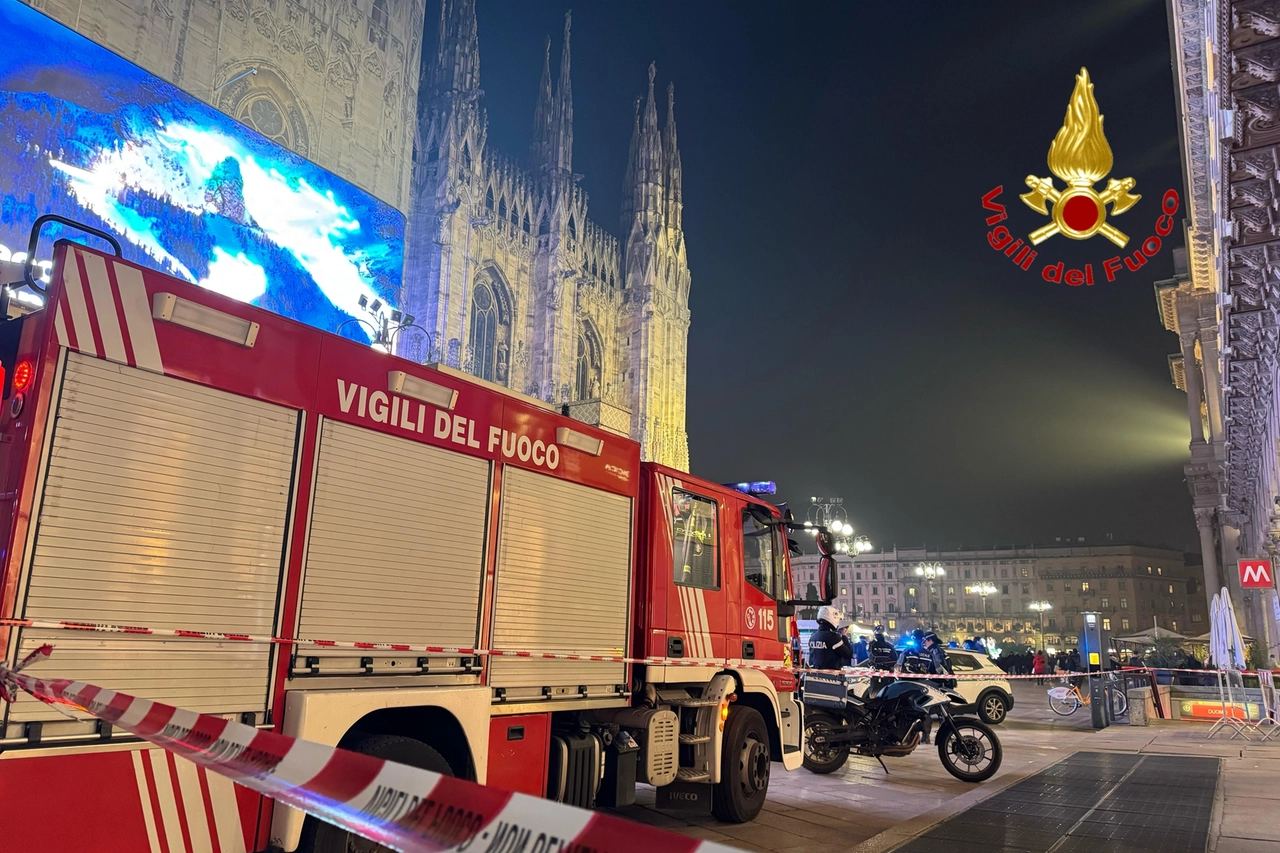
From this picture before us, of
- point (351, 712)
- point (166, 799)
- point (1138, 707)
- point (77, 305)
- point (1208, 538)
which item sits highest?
point (1208, 538)

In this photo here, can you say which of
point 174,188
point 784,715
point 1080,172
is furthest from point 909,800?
point 174,188

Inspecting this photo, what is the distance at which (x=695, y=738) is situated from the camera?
7.25 metres

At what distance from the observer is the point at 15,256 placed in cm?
1991

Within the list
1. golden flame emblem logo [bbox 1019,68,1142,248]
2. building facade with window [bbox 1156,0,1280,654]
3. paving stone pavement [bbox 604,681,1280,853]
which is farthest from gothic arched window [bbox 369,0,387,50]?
paving stone pavement [bbox 604,681,1280,853]

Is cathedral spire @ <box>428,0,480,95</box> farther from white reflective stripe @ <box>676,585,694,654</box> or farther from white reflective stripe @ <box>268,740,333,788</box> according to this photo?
white reflective stripe @ <box>268,740,333,788</box>

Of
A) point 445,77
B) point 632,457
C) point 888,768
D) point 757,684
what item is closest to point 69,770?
point 632,457

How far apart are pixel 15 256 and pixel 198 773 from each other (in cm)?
2109

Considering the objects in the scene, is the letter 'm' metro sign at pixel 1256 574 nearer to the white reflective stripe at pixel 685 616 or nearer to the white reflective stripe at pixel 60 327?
the white reflective stripe at pixel 685 616

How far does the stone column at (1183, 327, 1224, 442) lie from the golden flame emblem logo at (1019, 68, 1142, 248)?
2544cm

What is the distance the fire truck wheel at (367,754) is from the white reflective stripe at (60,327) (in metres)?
2.32

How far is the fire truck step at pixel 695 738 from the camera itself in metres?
7.20

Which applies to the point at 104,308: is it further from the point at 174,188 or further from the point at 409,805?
the point at 174,188

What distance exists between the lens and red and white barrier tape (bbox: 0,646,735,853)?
5.62 feet

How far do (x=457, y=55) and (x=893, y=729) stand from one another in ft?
138
